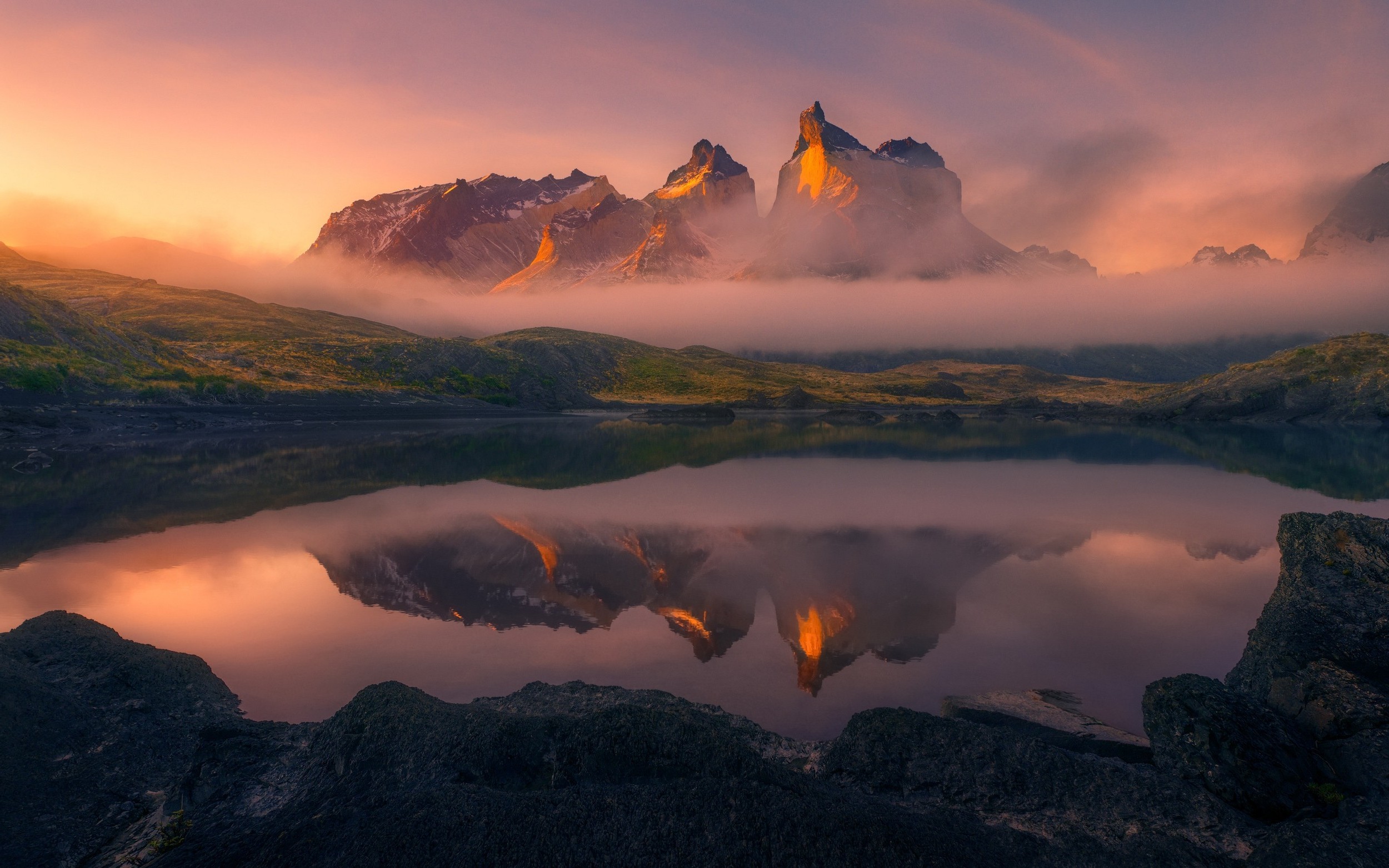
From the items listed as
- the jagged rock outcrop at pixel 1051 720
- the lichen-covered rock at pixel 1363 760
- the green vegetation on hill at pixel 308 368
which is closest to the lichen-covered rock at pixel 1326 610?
the lichen-covered rock at pixel 1363 760

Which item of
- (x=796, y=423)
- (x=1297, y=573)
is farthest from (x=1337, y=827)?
(x=796, y=423)

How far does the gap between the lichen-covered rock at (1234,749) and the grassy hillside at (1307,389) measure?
156m

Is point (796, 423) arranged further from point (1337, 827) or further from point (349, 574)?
point (1337, 827)

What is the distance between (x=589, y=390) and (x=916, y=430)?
112 metres

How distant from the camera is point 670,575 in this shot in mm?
20375

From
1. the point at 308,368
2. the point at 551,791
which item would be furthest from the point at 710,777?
the point at 308,368

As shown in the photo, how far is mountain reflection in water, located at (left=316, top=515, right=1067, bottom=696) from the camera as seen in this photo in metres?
15.7

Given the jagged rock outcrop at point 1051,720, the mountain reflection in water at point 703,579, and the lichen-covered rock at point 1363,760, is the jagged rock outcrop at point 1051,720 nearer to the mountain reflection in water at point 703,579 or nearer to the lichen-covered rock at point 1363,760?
the lichen-covered rock at point 1363,760

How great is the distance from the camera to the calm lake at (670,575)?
43.4 feet

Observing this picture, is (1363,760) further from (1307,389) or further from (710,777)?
(1307,389)

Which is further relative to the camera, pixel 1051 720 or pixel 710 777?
pixel 1051 720

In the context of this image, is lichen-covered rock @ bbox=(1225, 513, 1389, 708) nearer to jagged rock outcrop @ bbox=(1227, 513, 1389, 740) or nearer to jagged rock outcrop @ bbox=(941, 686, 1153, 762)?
jagged rock outcrop @ bbox=(1227, 513, 1389, 740)

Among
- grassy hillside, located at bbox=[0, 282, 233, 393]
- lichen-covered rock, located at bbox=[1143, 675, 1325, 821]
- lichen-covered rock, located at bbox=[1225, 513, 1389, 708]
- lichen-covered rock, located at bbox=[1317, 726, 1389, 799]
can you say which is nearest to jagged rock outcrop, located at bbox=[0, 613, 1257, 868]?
lichen-covered rock, located at bbox=[1143, 675, 1325, 821]

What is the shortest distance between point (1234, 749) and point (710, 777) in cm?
617
